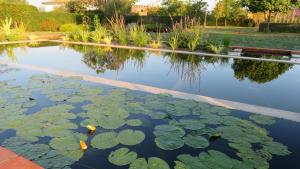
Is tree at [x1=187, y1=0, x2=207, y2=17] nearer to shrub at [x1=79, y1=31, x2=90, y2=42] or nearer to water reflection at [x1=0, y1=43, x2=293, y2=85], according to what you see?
shrub at [x1=79, y1=31, x2=90, y2=42]

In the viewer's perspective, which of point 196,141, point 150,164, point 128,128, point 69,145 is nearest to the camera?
point 150,164

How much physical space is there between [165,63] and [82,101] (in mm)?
3643

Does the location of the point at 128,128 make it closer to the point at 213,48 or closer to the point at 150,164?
the point at 150,164

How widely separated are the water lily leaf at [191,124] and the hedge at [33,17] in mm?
15984

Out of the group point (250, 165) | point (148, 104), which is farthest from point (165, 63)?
point (250, 165)

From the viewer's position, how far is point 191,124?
2.91 metres

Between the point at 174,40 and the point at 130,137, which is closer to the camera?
the point at 130,137

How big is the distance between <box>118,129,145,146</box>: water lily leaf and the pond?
11mm

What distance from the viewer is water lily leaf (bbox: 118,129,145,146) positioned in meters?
2.52

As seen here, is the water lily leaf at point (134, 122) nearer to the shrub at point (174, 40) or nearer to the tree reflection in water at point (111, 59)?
the tree reflection in water at point (111, 59)

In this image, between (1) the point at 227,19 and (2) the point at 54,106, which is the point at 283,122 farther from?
(1) the point at 227,19

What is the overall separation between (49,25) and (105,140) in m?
16.8

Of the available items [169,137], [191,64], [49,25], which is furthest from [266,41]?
[49,25]

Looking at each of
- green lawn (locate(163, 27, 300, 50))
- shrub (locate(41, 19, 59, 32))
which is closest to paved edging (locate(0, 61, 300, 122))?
green lawn (locate(163, 27, 300, 50))
